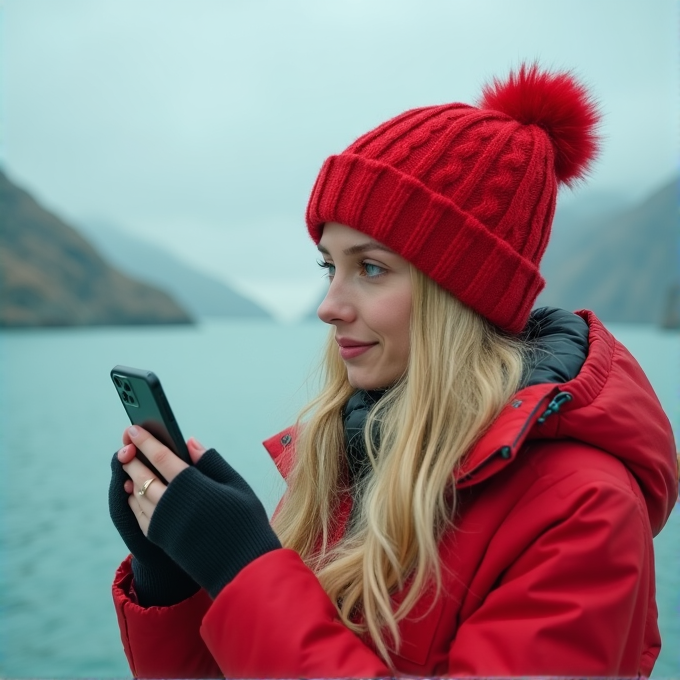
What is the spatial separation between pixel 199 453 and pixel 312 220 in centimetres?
68

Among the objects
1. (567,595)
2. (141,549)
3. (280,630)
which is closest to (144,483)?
(141,549)

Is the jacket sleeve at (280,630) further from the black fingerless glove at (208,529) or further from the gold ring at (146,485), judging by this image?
the gold ring at (146,485)

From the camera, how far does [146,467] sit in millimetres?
1414

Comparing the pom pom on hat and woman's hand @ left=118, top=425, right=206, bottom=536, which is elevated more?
the pom pom on hat

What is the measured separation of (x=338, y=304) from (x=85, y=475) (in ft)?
34.7

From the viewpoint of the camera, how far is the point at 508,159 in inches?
61.3

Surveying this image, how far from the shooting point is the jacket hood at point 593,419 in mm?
1231

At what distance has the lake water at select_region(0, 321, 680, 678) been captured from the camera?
569 centimetres

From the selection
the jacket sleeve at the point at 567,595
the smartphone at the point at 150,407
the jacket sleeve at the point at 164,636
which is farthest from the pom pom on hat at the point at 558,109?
the jacket sleeve at the point at 164,636

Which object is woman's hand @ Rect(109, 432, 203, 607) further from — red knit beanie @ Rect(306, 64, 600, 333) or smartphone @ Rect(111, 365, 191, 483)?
red knit beanie @ Rect(306, 64, 600, 333)

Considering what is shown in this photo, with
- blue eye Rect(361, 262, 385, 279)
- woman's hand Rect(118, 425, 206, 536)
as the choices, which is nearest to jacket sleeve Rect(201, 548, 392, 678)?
woman's hand Rect(118, 425, 206, 536)

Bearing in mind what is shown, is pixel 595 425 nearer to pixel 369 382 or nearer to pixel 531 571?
pixel 531 571

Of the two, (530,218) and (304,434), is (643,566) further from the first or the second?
(304,434)

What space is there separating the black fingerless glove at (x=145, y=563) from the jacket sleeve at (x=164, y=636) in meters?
0.04
